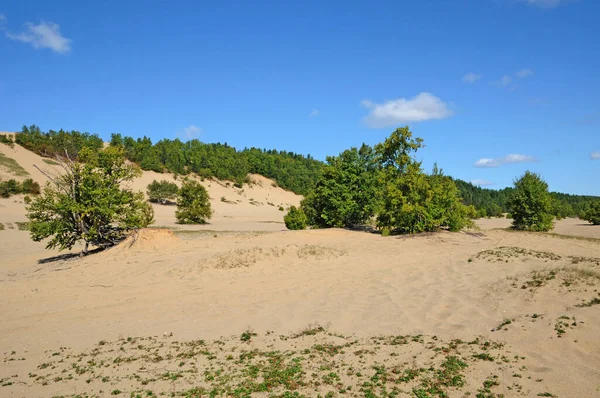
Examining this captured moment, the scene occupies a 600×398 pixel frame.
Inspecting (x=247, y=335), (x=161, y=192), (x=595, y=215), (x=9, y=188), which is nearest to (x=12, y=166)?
(x=9, y=188)

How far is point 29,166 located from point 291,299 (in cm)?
6668

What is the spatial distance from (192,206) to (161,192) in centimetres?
2061

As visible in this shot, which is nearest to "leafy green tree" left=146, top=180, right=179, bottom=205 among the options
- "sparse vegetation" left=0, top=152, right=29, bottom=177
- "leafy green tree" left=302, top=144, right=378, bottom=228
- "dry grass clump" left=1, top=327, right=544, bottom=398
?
"sparse vegetation" left=0, top=152, right=29, bottom=177

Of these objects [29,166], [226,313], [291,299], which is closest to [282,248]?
[291,299]

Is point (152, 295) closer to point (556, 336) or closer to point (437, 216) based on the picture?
point (556, 336)

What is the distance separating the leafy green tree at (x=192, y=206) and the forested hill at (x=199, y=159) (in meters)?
20.7

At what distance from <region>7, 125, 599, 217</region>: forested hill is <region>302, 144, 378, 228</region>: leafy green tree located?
33174 millimetres

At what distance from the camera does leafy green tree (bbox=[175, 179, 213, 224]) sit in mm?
44094

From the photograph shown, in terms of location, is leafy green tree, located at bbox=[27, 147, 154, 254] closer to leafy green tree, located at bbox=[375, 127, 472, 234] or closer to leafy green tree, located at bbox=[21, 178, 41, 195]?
leafy green tree, located at bbox=[375, 127, 472, 234]

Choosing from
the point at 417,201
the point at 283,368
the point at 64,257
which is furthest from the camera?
the point at 417,201

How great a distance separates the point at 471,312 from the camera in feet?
31.9

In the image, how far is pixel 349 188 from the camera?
91.6 feet

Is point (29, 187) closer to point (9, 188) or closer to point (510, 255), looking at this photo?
point (9, 188)

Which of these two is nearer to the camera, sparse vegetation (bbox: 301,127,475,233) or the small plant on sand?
the small plant on sand
